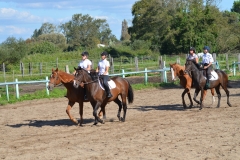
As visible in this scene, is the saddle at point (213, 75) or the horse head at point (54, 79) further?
the saddle at point (213, 75)

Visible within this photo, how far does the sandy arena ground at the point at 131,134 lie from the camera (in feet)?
31.5

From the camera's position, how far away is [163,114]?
1599 cm

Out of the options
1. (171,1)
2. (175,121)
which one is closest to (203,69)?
(175,121)

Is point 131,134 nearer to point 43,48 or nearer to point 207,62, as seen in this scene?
point 207,62

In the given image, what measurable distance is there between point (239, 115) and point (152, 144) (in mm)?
5283

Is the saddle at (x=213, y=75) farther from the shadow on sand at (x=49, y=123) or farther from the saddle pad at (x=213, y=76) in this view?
the shadow on sand at (x=49, y=123)

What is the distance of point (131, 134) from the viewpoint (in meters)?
12.1

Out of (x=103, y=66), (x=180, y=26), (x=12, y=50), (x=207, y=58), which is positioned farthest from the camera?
(x=180, y=26)

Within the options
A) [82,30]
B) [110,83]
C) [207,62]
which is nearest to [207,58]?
[207,62]

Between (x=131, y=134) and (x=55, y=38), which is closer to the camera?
(x=131, y=134)

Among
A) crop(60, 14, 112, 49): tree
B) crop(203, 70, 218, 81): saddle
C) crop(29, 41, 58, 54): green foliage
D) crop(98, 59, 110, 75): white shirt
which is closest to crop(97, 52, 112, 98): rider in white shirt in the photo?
crop(98, 59, 110, 75): white shirt

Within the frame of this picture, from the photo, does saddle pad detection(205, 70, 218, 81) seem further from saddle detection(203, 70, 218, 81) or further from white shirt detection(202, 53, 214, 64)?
white shirt detection(202, 53, 214, 64)

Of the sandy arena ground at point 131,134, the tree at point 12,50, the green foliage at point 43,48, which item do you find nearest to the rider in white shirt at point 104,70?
the sandy arena ground at point 131,134

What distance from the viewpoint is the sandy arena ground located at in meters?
9.60
